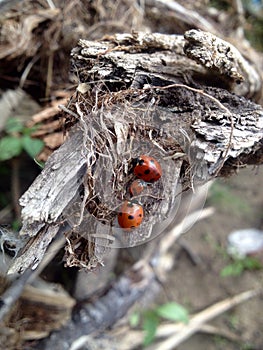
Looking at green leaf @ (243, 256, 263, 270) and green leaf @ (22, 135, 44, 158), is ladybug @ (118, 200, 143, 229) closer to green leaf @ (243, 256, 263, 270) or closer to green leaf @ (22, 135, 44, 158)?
green leaf @ (22, 135, 44, 158)

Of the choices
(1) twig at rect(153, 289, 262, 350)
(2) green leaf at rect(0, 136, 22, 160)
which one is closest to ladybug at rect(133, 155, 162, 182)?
(2) green leaf at rect(0, 136, 22, 160)

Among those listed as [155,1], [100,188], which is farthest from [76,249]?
[155,1]

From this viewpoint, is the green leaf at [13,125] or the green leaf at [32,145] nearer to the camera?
the green leaf at [32,145]

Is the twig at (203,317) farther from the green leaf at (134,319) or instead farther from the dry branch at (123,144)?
the dry branch at (123,144)

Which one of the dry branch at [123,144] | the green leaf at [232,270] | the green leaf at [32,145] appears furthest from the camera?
the green leaf at [232,270]

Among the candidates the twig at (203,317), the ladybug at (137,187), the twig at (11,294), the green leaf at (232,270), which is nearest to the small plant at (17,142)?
the twig at (11,294)

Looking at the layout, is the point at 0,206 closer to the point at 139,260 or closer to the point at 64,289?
the point at 64,289

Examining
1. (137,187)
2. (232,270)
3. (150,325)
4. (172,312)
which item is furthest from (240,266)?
(137,187)
